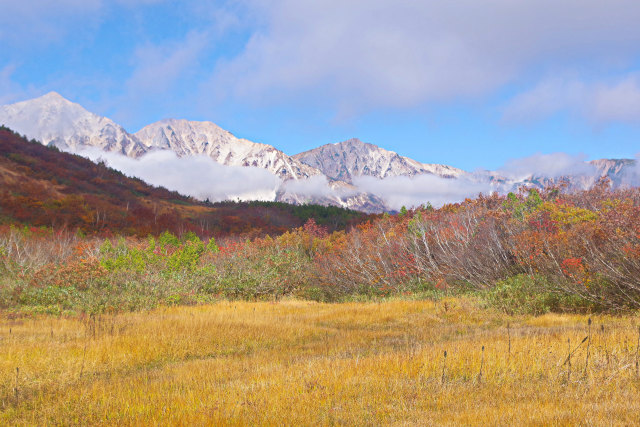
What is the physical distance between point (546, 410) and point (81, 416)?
5930 mm

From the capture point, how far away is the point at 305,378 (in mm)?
6566

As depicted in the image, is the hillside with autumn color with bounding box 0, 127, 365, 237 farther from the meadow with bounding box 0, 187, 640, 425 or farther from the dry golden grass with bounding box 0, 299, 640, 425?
the dry golden grass with bounding box 0, 299, 640, 425

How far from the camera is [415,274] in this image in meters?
24.5

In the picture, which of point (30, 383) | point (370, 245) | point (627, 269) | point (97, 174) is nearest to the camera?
point (30, 383)

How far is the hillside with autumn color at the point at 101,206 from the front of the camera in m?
75.9

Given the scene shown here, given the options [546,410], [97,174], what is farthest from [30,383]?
[97,174]

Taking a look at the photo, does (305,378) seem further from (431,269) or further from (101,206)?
(101,206)

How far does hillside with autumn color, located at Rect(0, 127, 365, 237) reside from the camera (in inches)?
2990

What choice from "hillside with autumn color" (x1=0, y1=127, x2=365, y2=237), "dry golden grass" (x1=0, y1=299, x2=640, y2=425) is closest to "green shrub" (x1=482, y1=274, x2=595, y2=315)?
"dry golden grass" (x1=0, y1=299, x2=640, y2=425)

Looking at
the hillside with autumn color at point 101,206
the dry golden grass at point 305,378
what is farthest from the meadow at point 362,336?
the hillside with autumn color at point 101,206

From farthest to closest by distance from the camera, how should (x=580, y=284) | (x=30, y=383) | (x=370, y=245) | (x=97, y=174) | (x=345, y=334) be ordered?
(x=97, y=174) < (x=370, y=245) < (x=580, y=284) < (x=345, y=334) < (x=30, y=383)

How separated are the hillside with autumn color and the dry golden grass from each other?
200 feet

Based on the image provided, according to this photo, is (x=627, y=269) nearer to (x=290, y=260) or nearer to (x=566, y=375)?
(x=566, y=375)

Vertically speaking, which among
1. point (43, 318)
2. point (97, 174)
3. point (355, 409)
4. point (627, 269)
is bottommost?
point (43, 318)
